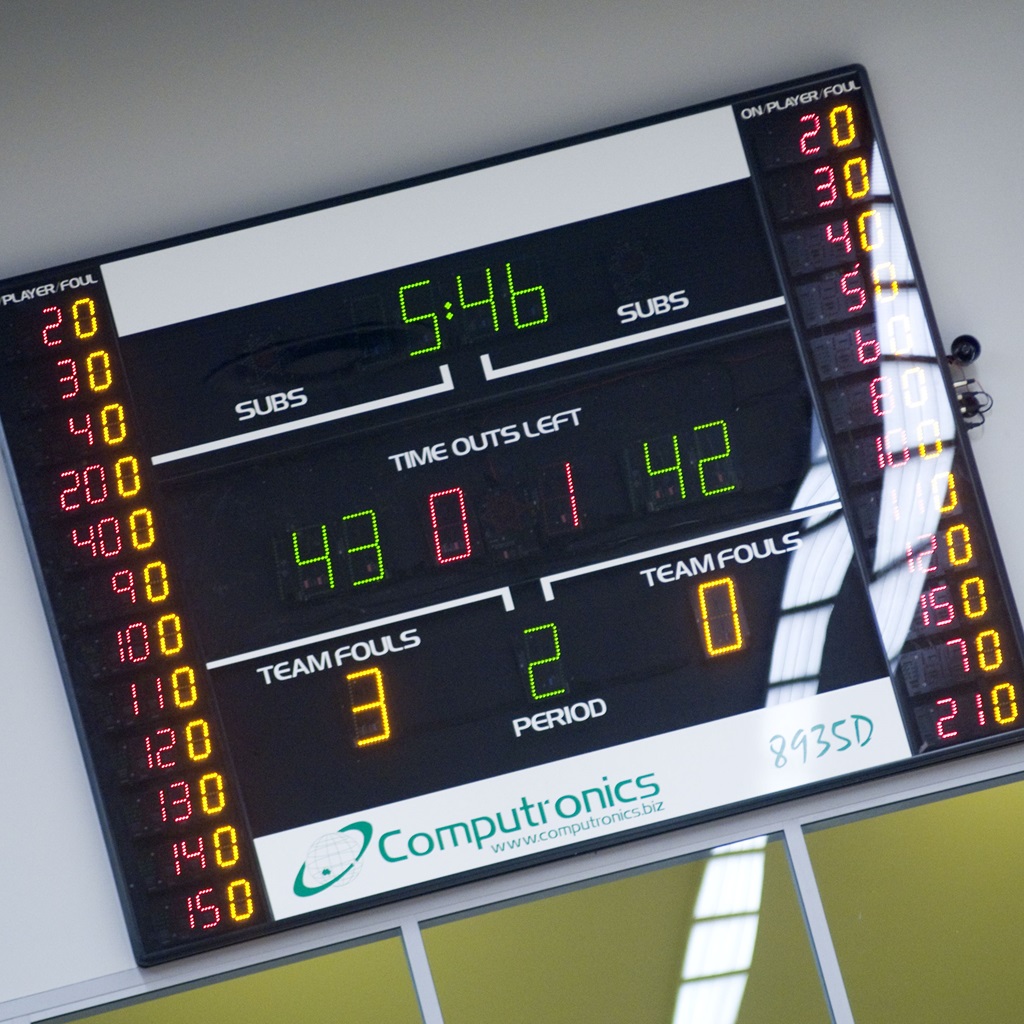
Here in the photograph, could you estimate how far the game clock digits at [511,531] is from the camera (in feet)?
8.69

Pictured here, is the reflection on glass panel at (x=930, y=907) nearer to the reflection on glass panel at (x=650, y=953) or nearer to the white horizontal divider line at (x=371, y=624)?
the reflection on glass panel at (x=650, y=953)

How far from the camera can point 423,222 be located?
2771 millimetres

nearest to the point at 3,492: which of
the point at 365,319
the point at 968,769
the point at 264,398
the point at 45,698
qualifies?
the point at 45,698

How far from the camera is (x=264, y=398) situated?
107 inches

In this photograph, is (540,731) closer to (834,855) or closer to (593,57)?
(834,855)

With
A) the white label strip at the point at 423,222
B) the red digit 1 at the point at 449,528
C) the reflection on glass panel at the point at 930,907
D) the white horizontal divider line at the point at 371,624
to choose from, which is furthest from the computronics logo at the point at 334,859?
the white label strip at the point at 423,222

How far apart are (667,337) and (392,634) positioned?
2.85 feet

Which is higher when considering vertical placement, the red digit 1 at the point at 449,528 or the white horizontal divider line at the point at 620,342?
the white horizontal divider line at the point at 620,342

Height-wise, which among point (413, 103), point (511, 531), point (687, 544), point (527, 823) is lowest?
point (527, 823)

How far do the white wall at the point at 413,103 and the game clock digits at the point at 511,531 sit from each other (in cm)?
21

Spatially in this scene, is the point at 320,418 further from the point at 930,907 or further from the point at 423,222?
the point at 930,907

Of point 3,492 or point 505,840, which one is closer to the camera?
point 505,840

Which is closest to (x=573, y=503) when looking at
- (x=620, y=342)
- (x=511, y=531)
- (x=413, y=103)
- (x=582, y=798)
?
(x=511, y=531)

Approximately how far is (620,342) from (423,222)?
1.68 ft
